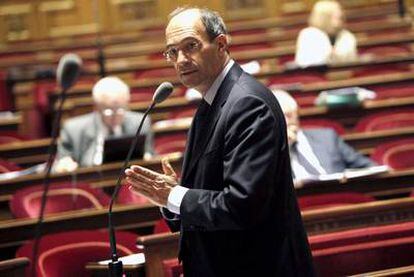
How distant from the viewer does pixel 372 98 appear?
15.5 ft

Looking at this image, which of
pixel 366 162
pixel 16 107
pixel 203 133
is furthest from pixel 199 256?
pixel 16 107

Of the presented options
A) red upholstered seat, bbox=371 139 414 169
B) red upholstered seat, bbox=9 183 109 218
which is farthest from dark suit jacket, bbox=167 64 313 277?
red upholstered seat, bbox=371 139 414 169

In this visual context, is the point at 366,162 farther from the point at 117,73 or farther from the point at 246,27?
the point at 246,27

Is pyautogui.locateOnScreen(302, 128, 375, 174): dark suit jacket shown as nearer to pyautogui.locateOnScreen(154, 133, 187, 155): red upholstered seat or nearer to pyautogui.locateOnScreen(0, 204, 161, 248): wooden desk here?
pyautogui.locateOnScreen(154, 133, 187, 155): red upholstered seat

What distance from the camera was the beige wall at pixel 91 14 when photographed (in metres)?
8.06

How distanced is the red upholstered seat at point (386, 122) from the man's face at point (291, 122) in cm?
94

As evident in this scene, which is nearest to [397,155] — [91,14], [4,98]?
[4,98]

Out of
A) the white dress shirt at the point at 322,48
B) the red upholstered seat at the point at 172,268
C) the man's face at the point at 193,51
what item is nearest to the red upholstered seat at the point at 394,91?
the white dress shirt at the point at 322,48

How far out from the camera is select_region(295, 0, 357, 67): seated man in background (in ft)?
18.5

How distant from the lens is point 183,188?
5.24 ft

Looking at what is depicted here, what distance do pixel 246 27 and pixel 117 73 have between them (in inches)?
77.3

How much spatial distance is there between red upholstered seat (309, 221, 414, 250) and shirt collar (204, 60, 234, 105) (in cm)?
76

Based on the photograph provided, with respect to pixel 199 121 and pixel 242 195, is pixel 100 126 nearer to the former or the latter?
pixel 199 121

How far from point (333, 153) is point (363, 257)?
4.09 ft
